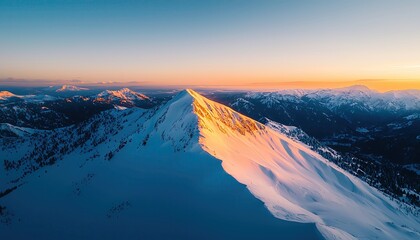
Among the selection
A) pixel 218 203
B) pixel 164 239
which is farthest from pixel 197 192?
pixel 164 239

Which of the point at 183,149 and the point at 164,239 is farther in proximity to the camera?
the point at 183,149

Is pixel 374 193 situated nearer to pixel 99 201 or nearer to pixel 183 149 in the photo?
pixel 183 149

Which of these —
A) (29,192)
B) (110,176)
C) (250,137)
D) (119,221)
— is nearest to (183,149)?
(110,176)

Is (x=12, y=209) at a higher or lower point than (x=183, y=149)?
lower

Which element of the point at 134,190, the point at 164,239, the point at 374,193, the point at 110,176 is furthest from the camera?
the point at 374,193

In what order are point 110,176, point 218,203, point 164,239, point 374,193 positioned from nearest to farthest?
point 164,239 < point 218,203 < point 110,176 < point 374,193

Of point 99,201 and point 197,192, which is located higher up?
point 197,192

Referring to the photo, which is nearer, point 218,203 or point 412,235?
point 218,203

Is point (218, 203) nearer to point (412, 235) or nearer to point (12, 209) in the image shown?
point (12, 209)

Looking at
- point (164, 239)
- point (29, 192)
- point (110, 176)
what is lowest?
point (29, 192)
